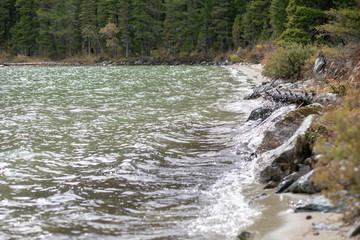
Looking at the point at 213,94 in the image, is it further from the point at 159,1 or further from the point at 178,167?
the point at 159,1

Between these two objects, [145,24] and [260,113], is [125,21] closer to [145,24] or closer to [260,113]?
[145,24]

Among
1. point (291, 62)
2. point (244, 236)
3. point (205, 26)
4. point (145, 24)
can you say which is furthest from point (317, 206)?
point (145, 24)

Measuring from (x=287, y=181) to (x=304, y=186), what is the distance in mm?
408

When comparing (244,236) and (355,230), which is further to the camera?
(244,236)

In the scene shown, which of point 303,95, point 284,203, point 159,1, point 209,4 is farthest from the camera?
point 159,1

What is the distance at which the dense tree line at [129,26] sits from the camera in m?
60.7

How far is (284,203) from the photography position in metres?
4.09

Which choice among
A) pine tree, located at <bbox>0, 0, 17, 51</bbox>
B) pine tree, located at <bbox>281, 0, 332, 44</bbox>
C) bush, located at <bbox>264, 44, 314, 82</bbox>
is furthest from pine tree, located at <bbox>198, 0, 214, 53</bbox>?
bush, located at <bbox>264, 44, 314, 82</bbox>

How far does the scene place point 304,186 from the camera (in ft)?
13.8

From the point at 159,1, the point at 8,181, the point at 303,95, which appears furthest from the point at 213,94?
the point at 159,1

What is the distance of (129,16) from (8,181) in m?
61.8

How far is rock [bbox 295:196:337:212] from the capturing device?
3.50 meters

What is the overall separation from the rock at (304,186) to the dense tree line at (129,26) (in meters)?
50.9

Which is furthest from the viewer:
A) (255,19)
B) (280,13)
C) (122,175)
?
(255,19)
